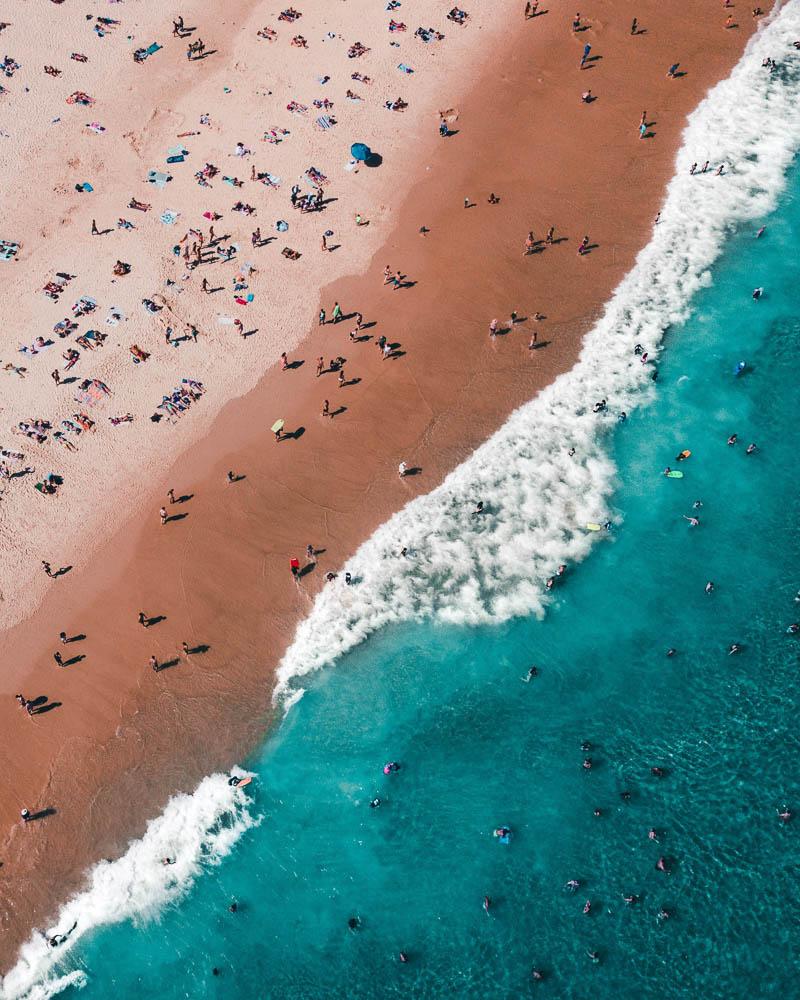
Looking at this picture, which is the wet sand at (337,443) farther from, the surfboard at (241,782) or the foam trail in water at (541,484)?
the foam trail in water at (541,484)

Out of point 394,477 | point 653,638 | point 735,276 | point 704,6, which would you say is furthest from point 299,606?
point 704,6

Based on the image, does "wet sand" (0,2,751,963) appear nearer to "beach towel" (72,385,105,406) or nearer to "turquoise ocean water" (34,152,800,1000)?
"turquoise ocean water" (34,152,800,1000)

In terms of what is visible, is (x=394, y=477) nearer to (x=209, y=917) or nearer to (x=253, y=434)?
(x=253, y=434)

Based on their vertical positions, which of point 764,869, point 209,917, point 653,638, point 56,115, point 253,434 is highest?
point 56,115

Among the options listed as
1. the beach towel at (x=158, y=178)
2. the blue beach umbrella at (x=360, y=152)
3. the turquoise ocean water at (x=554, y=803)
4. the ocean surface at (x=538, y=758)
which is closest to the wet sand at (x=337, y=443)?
the ocean surface at (x=538, y=758)

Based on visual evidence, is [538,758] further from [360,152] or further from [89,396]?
[360,152]

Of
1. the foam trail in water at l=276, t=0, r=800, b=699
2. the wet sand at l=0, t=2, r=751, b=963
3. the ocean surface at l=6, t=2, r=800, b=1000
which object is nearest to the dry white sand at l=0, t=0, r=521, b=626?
the wet sand at l=0, t=2, r=751, b=963
